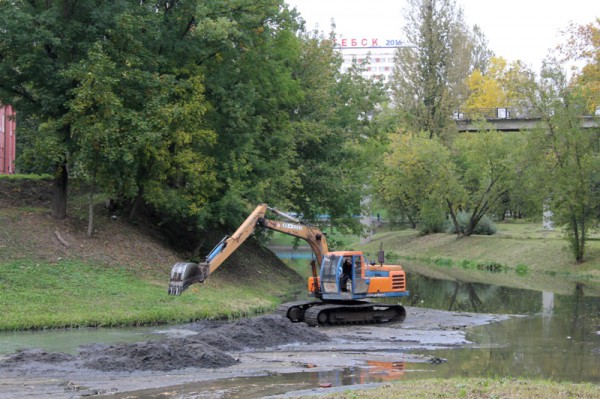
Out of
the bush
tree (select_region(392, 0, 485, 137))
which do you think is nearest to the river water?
the bush

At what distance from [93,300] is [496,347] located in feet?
40.5

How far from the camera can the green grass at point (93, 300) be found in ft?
75.7

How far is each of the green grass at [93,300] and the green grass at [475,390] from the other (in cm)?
1173

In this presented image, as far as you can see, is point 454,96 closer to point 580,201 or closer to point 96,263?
point 580,201

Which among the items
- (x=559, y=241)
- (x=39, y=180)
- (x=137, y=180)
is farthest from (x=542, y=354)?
(x=559, y=241)

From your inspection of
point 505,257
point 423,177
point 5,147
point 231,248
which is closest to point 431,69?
point 423,177

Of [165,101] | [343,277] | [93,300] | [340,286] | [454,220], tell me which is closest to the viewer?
[93,300]

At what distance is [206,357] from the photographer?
56.7 ft

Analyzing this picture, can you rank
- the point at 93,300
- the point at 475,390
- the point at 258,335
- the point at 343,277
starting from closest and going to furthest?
the point at 475,390
the point at 258,335
the point at 93,300
the point at 343,277

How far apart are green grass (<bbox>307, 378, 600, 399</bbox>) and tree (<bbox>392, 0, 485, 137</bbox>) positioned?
5415cm

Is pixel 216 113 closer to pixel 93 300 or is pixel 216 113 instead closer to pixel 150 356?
pixel 93 300

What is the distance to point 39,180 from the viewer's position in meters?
36.7

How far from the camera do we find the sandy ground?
589 inches

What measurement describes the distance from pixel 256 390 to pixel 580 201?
120ft
